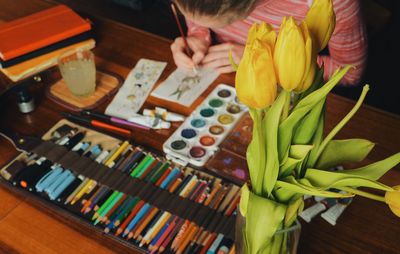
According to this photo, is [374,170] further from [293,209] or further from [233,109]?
[233,109]

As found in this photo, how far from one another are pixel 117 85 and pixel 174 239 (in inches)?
20.5

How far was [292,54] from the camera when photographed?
47cm

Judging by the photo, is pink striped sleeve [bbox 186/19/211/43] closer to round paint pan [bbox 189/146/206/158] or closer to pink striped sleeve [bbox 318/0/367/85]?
pink striped sleeve [bbox 318/0/367/85]

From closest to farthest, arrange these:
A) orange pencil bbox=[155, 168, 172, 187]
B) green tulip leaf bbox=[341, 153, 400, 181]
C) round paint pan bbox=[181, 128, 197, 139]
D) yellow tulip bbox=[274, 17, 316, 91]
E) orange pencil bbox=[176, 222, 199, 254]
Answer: yellow tulip bbox=[274, 17, 316, 91]
green tulip leaf bbox=[341, 153, 400, 181]
orange pencil bbox=[176, 222, 199, 254]
orange pencil bbox=[155, 168, 172, 187]
round paint pan bbox=[181, 128, 197, 139]

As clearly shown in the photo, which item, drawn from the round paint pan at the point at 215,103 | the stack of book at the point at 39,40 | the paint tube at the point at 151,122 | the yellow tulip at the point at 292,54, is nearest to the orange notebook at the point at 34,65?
the stack of book at the point at 39,40

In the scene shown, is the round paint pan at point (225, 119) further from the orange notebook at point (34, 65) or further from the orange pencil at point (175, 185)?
the orange notebook at point (34, 65)

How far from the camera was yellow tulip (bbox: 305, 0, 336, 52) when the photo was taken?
20.6 inches

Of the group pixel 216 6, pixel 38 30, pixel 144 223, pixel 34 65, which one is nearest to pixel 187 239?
pixel 144 223

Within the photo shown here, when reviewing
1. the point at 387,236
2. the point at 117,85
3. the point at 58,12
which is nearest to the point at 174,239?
the point at 387,236

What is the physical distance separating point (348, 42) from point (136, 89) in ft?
1.91

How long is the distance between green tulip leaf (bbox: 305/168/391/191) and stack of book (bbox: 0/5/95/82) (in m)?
0.90

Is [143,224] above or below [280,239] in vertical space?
below

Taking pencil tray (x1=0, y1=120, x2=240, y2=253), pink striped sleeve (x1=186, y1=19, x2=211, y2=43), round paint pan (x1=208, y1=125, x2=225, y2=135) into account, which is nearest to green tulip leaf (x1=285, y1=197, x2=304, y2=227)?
pencil tray (x1=0, y1=120, x2=240, y2=253)

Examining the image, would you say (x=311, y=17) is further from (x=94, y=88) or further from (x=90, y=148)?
(x=94, y=88)
